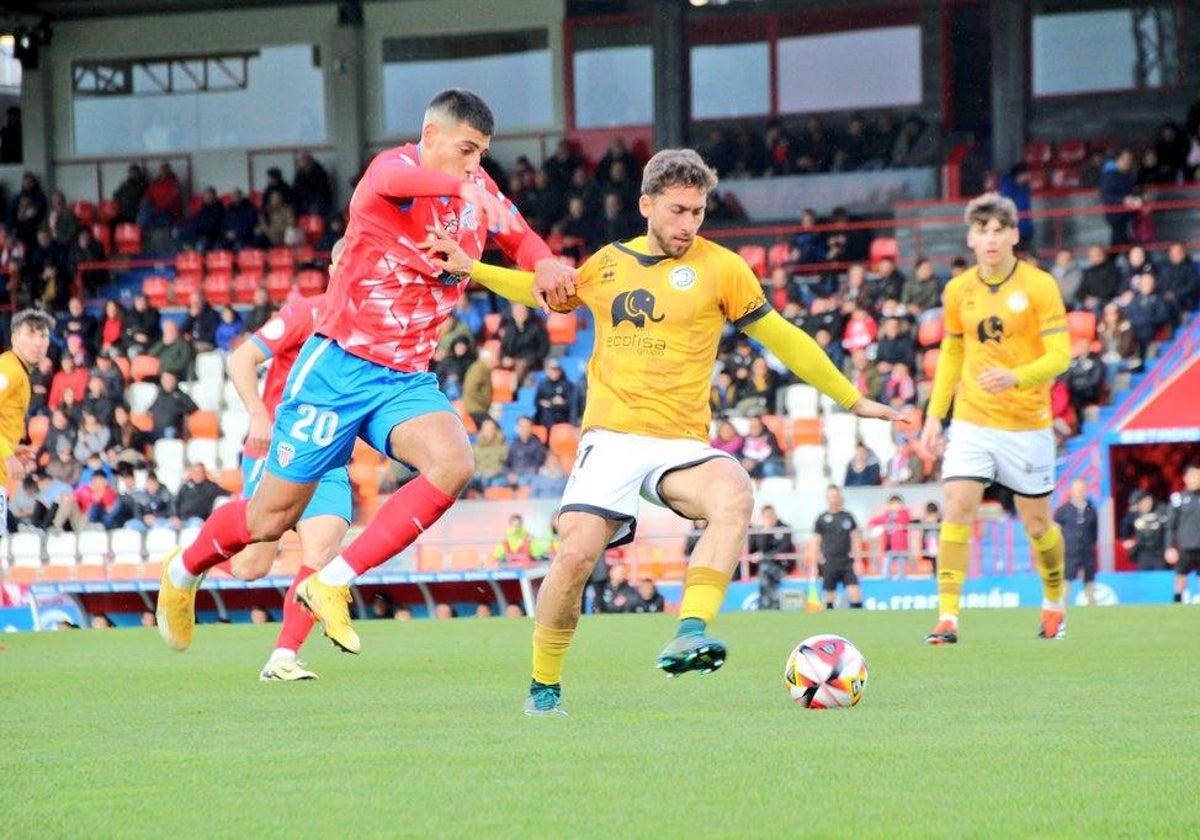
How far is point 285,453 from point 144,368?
21388 mm

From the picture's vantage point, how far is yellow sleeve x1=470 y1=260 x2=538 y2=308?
25.4 feet

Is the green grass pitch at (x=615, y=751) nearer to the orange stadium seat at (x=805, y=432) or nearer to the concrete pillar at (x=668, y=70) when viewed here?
the orange stadium seat at (x=805, y=432)

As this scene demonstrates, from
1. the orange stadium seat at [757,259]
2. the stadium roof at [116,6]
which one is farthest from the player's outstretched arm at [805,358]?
the stadium roof at [116,6]

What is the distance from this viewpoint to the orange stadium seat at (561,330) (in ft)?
95.2

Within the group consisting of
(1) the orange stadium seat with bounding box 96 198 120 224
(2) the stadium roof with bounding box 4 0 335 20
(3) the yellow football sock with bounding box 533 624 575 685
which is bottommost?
(3) the yellow football sock with bounding box 533 624 575 685

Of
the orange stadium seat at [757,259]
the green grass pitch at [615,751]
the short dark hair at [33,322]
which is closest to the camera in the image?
the green grass pitch at [615,751]

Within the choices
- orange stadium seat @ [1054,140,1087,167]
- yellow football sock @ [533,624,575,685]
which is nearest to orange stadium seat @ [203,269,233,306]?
orange stadium seat @ [1054,140,1087,167]

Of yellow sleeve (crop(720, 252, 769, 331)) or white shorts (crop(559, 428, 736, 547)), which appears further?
yellow sleeve (crop(720, 252, 769, 331))

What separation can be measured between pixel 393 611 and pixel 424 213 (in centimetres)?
1530

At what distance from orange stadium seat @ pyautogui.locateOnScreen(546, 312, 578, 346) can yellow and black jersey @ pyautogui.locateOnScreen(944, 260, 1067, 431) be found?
17.1m

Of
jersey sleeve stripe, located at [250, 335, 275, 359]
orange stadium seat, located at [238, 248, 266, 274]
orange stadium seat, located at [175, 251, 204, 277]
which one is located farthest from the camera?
orange stadium seat, located at [175, 251, 204, 277]

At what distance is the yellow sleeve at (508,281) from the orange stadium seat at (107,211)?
2908cm

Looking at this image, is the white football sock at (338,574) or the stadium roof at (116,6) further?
the stadium roof at (116,6)

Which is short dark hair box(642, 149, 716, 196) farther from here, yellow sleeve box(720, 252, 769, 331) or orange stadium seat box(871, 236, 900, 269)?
orange stadium seat box(871, 236, 900, 269)
